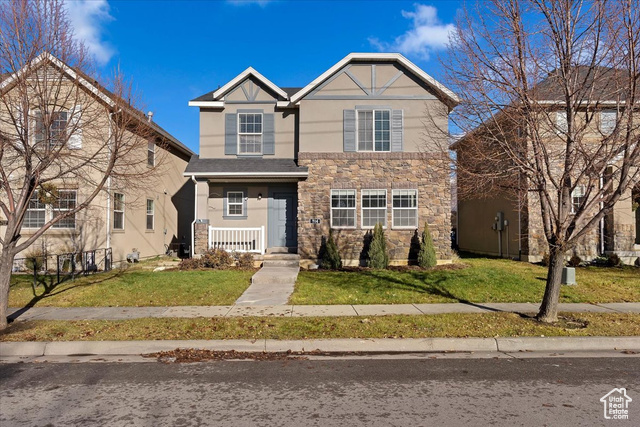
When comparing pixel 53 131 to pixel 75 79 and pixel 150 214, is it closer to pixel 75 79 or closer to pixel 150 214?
pixel 75 79

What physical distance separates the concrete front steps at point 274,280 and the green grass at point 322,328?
1.77 m

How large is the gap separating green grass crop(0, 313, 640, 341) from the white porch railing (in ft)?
23.1

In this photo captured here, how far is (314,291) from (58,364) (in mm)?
5636

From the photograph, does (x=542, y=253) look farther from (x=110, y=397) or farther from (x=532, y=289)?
(x=110, y=397)

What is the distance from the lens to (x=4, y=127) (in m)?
8.80

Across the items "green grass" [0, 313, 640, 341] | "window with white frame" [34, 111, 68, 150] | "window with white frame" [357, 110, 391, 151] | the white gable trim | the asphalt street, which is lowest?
the asphalt street

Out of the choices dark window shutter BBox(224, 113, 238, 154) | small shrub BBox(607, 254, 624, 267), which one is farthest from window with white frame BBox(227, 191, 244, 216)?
small shrub BBox(607, 254, 624, 267)

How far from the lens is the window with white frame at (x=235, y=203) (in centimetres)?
1591

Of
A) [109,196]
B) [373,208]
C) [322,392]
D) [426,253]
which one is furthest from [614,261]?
[109,196]

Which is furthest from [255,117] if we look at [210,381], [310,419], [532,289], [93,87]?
[310,419]

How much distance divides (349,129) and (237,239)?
5.72 meters

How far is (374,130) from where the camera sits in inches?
594

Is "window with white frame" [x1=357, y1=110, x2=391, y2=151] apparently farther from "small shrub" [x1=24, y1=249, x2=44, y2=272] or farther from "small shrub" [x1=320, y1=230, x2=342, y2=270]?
"small shrub" [x1=24, y1=249, x2=44, y2=272]

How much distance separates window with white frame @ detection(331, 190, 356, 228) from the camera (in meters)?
14.9
